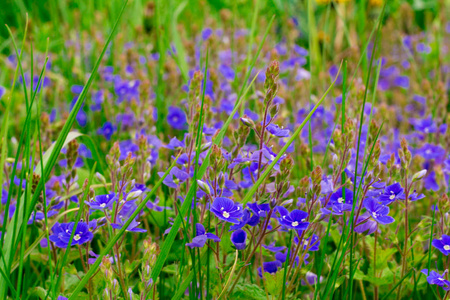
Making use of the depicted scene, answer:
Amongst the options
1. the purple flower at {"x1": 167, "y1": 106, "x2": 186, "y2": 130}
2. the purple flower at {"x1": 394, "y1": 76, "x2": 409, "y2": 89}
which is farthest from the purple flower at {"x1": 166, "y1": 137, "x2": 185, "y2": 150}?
the purple flower at {"x1": 394, "y1": 76, "x2": 409, "y2": 89}

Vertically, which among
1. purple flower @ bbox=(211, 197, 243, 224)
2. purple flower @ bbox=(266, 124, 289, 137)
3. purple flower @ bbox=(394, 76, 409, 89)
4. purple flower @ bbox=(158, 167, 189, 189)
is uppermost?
purple flower @ bbox=(394, 76, 409, 89)

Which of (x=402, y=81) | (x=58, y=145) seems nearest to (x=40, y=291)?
(x=58, y=145)

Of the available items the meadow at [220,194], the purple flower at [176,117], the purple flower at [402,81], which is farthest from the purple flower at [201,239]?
the purple flower at [402,81]

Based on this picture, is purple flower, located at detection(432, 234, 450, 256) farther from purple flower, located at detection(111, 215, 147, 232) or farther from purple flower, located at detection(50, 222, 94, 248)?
purple flower, located at detection(50, 222, 94, 248)

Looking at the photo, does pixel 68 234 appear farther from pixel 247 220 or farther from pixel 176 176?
pixel 247 220

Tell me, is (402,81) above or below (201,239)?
A: above

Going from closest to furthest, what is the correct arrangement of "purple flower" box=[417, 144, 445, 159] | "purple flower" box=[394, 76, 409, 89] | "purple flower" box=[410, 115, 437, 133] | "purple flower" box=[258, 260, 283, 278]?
1. "purple flower" box=[258, 260, 283, 278]
2. "purple flower" box=[417, 144, 445, 159]
3. "purple flower" box=[410, 115, 437, 133]
4. "purple flower" box=[394, 76, 409, 89]

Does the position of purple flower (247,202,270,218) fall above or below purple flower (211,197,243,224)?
above
